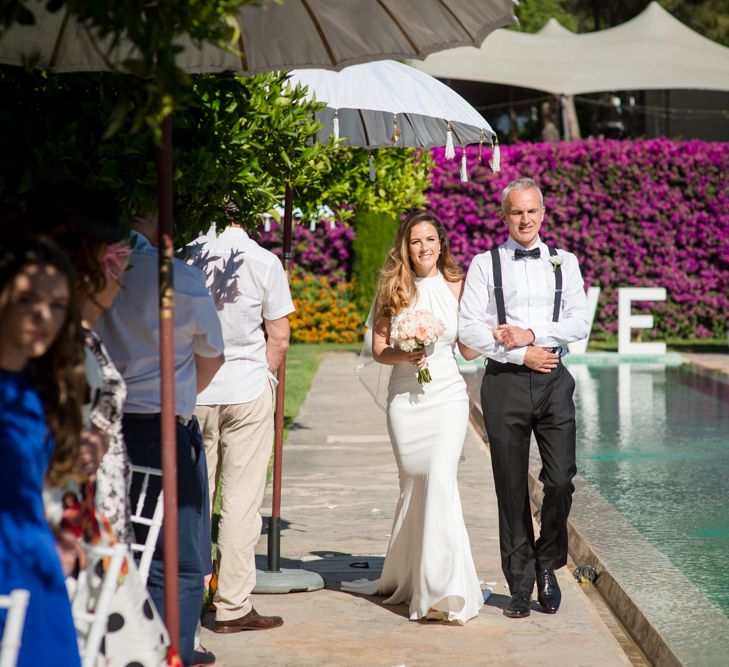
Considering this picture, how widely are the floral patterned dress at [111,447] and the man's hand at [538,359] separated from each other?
9.13 ft

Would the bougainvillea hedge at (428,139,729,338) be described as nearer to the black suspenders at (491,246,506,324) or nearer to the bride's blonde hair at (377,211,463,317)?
the bride's blonde hair at (377,211,463,317)

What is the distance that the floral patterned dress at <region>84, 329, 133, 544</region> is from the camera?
3033mm

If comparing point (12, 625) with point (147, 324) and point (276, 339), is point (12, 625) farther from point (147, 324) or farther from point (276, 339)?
point (276, 339)

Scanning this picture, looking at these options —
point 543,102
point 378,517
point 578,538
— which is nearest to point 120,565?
point 578,538

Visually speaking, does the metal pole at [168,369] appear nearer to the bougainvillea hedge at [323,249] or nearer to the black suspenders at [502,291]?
the black suspenders at [502,291]

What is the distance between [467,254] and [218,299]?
663 inches

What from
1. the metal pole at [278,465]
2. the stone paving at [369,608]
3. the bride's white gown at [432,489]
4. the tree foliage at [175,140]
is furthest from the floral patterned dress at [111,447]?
the metal pole at [278,465]

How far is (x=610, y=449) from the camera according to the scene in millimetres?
10656

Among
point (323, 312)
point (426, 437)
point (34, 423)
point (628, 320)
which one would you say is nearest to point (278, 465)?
point (426, 437)

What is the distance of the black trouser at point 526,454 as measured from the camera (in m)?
5.65

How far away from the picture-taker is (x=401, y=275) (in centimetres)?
591

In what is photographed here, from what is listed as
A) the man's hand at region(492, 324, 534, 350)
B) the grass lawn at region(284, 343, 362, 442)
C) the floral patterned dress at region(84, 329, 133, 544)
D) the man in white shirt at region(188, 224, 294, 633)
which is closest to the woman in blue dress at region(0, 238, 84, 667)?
the floral patterned dress at region(84, 329, 133, 544)

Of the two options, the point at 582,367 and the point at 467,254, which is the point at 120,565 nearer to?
the point at 582,367

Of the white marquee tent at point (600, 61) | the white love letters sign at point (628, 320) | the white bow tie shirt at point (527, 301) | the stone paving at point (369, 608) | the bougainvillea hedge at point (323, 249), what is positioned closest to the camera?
the stone paving at point (369, 608)
